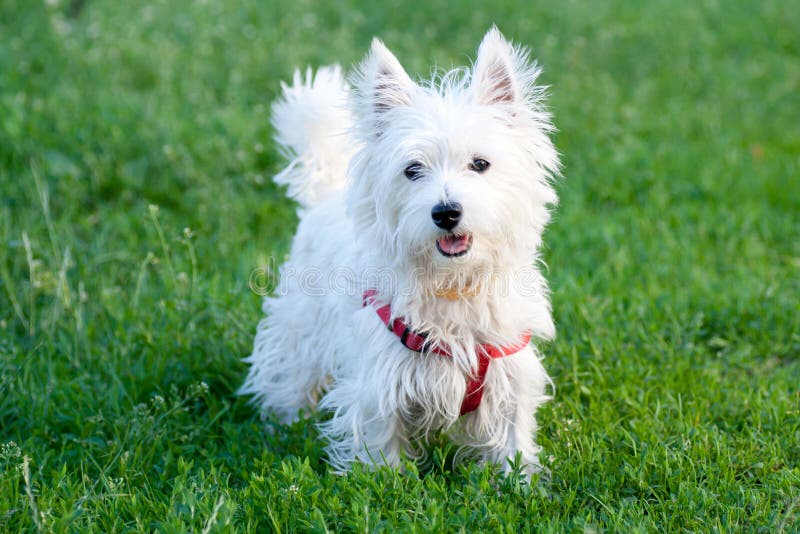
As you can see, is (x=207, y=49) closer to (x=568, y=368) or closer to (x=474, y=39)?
(x=474, y=39)

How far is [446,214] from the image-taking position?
118 inches

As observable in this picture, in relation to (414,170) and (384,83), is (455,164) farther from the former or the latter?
(384,83)

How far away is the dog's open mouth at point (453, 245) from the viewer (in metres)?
3.08

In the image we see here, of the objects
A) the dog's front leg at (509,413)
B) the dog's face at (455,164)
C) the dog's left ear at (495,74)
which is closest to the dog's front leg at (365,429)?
the dog's front leg at (509,413)

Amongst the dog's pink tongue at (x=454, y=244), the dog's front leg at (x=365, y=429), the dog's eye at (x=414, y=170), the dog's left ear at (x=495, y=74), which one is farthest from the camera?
the dog's front leg at (x=365, y=429)

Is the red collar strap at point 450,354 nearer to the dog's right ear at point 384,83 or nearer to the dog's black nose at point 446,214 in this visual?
the dog's black nose at point 446,214

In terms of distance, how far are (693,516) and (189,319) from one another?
268 cm

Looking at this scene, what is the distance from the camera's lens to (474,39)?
9461 mm

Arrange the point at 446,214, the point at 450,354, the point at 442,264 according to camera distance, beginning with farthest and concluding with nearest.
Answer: the point at 450,354 → the point at 442,264 → the point at 446,214

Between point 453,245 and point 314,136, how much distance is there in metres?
1.36

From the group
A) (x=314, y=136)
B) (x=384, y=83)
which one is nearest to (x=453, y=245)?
(x=384, y=83)

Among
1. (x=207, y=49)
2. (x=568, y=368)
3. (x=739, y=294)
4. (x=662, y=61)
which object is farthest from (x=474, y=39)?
(x=568, y=368)

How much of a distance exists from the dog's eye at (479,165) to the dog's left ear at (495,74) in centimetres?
29

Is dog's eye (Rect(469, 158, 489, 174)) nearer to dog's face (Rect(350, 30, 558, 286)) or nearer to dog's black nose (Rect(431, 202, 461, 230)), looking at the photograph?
dog's face (Rect(350, 30, 558, 286))
